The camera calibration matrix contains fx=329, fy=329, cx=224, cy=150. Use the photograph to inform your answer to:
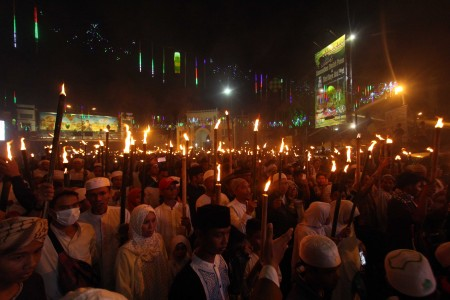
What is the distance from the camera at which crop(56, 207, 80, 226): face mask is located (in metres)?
3.15

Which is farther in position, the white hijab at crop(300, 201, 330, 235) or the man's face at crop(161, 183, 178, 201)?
the man's face at crop(161, 183, 178, 201)

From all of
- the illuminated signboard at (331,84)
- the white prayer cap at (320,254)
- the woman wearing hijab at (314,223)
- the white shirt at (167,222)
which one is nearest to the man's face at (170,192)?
the white shirt at (167,222)

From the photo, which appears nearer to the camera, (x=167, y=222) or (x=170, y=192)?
(x=167, y=222)

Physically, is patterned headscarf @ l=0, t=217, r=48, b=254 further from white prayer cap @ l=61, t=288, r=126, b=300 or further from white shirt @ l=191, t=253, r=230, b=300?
white shirt @ l=191, t=253, r=230, b=300

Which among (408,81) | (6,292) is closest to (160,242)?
(6,292)

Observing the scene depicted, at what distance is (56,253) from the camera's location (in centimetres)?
294

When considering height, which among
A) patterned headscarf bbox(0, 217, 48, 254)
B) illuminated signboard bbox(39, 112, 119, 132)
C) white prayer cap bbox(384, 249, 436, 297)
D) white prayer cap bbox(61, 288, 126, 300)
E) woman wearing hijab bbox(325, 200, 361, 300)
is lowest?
woman wearing hijab bbox(325, 200, 361, 300)

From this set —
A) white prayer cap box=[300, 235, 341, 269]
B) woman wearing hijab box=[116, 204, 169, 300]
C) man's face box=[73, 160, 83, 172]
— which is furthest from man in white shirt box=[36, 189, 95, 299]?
man's face box=[73, 160, 83, 172]

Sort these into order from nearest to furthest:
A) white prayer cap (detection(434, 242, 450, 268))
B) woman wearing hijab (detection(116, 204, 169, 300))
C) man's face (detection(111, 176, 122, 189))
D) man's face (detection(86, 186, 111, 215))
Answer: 1. white prayer cap (detection(434, 242, 450, 268))
2. woman wearing hijab (detection(116, 204, 169, 300))
3. man's face (detection(86, 186, 111, 215))
4. man's face (detection(111, 176, 122, 189))

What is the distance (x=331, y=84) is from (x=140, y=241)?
2383cm

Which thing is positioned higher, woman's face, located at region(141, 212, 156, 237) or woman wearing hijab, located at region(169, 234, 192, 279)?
woman's face, located at region(141, 212, 156, 237)


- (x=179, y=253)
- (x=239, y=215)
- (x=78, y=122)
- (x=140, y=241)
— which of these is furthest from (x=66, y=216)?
(x=78, y=122)

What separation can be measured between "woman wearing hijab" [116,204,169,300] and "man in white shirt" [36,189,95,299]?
42cm

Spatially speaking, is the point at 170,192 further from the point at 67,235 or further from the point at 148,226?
the point at 67,235
